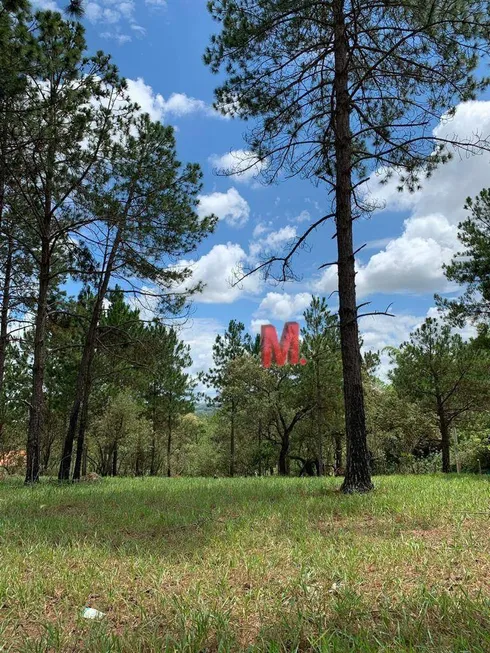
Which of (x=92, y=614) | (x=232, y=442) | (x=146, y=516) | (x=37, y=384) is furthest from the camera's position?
(x=232, y=442)

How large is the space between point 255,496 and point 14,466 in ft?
96.9

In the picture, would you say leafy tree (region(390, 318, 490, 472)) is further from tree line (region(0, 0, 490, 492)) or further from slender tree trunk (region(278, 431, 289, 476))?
slender tree trunk (region(278, 431, 289, 476))

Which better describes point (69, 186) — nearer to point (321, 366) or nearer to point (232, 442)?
point (321, 366)

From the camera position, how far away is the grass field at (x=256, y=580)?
2.13 meters

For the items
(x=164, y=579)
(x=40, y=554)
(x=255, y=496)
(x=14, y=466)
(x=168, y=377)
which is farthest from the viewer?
(x=14, y=466)

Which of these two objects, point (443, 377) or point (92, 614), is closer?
point (92, 614)

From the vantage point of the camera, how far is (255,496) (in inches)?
249

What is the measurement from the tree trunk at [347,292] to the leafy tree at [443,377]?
520 inches

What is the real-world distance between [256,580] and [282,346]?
18.6 meters

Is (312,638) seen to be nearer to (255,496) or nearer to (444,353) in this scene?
(255,496)

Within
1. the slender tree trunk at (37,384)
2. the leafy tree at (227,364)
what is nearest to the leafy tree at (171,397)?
the leafy tree at (227,364)

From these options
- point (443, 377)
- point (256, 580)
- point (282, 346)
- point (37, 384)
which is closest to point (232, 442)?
point (282, 346)

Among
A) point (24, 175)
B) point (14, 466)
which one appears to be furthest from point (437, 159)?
point (14, 466)

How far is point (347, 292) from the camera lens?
6738 millimetres
